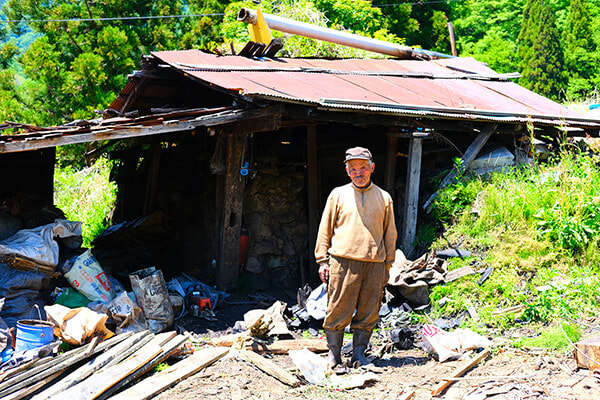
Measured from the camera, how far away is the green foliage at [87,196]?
47.9 feet

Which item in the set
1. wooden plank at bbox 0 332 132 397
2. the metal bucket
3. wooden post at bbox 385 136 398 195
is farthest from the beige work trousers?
wooden post at bbox 385 136 398 195

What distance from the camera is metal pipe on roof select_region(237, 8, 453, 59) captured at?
424 inches

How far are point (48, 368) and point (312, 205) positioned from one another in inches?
200

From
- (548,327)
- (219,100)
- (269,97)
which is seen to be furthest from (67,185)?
(548,327)

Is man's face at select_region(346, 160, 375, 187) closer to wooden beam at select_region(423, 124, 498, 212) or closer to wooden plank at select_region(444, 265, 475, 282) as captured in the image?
wooden plank at select_region(444, 265, 475, 282)

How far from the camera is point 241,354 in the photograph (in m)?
5.80

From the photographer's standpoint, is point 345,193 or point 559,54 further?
point 559,54

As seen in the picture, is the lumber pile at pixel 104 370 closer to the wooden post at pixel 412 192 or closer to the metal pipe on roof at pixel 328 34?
the wooden post at pixel 412 192

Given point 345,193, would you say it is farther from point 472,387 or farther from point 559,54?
point 559,54

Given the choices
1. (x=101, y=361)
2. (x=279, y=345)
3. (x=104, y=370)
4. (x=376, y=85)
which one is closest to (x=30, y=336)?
(x=101, y=361)

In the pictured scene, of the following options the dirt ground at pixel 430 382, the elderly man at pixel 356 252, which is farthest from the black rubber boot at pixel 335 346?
the dirt ground at pixel 430 382

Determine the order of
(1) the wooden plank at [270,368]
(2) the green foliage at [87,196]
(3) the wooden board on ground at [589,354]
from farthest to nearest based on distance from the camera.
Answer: (2) the green foliage at [87,196], (1) the wooden plank at [270,368], (3) the wooden board on ground at [589,354]

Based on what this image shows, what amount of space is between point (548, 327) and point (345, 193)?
2830 millimetres

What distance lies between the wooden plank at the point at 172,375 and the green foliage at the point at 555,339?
10.7 ft
